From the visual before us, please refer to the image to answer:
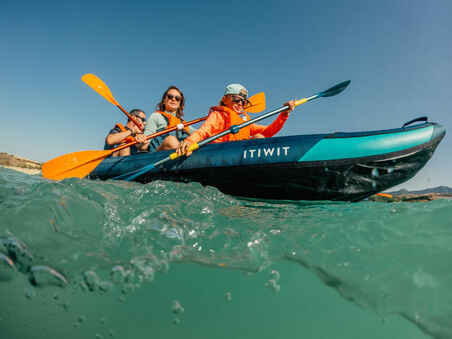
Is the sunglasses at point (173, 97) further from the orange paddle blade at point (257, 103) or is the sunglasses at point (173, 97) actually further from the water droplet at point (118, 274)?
the water droplet at point (118, 274)

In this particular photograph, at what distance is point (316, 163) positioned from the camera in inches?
124

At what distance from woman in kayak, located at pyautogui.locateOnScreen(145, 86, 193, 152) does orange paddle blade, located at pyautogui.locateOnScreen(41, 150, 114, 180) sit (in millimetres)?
928

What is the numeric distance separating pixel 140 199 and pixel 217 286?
1334 mm

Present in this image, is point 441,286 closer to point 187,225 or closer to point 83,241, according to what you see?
point 187,225

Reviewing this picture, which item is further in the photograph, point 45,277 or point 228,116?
point 228,116

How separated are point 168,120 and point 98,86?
1679mm

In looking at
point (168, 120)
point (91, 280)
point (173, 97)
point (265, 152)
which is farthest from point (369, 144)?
point (173, 97)

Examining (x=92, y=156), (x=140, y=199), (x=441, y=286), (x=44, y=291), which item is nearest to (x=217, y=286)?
(x=140, y=199)

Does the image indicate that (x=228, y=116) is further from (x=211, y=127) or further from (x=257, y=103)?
(x=257, y=103)

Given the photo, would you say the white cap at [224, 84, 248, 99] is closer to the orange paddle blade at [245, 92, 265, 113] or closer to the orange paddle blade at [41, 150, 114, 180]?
the orange paddle blade at [245, 92, 265, 113]

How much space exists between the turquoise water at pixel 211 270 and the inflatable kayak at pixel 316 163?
423 millimetres

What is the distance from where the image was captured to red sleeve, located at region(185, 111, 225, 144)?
3986mm

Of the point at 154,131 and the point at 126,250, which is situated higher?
the point at 154,131

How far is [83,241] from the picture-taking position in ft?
8.15
